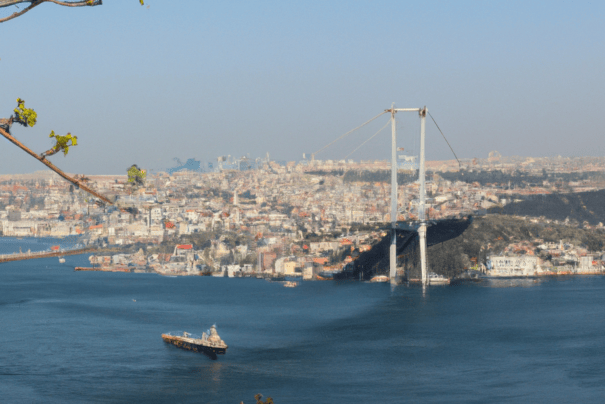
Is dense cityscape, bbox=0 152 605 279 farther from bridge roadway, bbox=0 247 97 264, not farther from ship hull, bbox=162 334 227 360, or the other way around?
ship hull, bbox=162 334 227 360

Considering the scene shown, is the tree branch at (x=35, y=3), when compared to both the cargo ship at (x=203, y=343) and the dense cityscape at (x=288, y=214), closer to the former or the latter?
the cargo ship at (x=203, y=343)

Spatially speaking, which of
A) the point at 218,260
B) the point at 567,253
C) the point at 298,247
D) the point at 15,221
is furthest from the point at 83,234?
the point at 567,253

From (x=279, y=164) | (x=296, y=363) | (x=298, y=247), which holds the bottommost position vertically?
(x=296, y=363)

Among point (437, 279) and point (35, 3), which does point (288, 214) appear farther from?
point (35, 3)

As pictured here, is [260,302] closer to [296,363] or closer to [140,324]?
[140,324]

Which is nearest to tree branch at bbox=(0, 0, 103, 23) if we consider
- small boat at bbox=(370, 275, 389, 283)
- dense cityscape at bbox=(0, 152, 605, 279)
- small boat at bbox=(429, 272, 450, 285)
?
dense cityscape at bbox=(0, 152, 605, 279)

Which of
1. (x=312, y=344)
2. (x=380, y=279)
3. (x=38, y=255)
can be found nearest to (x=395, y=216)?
(x=380, y=279)
